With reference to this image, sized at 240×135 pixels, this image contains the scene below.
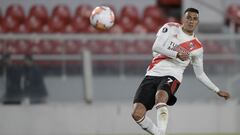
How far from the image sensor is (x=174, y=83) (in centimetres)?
941

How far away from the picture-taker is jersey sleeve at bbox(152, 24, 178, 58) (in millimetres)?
9234

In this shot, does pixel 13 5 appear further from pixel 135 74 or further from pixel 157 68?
pixel 157 68

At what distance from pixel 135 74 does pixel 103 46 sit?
0.72 metres

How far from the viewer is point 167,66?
9.46 metres

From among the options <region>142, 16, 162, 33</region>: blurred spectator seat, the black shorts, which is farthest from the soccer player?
<region>142, 16, 162, 33</region>: blurred spectator seat

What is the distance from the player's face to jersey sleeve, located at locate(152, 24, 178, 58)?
213 mm

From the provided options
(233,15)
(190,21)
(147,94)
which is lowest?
(147,94)

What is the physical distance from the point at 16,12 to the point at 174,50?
7.71 m

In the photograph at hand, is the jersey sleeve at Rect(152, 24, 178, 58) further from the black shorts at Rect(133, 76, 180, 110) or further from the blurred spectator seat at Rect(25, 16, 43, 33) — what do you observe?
the blurred spectator seat at Rect(25, 16, 43, 33)

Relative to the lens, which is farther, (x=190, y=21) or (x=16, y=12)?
(x=16, y=12)

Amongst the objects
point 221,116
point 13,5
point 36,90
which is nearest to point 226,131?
point 221,116

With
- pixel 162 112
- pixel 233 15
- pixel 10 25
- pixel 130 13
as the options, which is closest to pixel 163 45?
pixel 162 112

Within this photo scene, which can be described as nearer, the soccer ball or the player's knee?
the player's knee

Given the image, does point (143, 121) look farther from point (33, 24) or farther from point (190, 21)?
point (33, 24)
